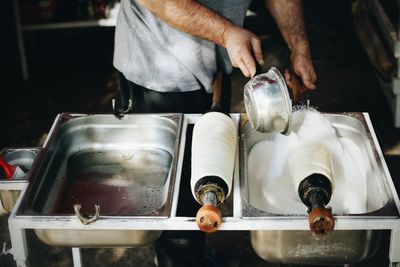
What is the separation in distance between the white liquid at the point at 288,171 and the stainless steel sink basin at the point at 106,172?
0.96 ft

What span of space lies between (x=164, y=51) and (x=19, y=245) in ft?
3.20

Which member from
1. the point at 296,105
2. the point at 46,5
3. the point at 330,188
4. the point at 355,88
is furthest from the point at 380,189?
the point at 46,5

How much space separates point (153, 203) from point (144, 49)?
69 centimetres

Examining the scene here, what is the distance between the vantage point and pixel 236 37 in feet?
6.55

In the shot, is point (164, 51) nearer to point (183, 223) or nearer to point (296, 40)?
point (296, 40)

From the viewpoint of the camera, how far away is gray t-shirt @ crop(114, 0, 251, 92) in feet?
7.79

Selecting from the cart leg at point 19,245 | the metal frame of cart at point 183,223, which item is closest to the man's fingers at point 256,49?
the metal frame of cart at point 183,223

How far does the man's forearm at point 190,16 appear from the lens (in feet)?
6.94

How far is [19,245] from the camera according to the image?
1.80 m

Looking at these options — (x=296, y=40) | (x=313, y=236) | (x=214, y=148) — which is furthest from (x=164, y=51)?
(x=313, y=236)

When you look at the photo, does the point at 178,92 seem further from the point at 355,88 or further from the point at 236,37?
the point at 355,88

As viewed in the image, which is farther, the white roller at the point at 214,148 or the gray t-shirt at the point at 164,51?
the gray t-shirt at the point at 164,51

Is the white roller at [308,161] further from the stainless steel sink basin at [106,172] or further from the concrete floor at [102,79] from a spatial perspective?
the concrete floor at [102,79]

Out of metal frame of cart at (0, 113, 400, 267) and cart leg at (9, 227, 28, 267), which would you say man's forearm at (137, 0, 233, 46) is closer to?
metal frame of cart at (0, 113, 400, 267)
